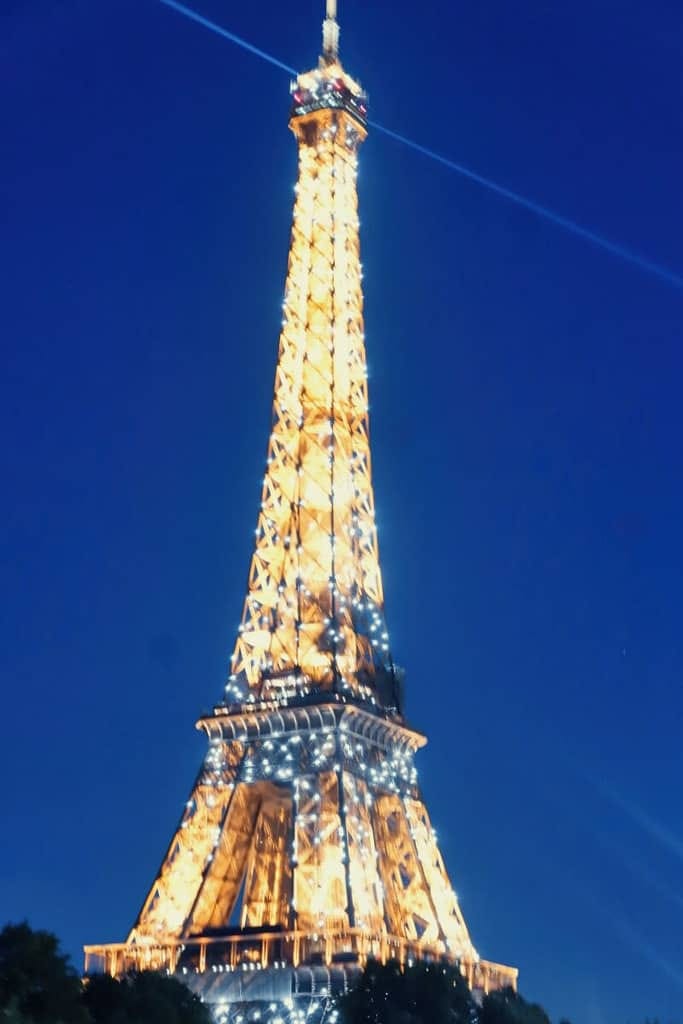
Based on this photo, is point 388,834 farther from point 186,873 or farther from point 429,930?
point 186,873

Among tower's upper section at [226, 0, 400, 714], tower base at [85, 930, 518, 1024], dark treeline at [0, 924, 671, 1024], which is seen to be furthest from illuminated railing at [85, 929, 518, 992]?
tower's upper section at [226, 0, 400, 714]

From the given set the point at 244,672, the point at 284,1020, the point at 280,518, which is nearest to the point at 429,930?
the point at 284,1020

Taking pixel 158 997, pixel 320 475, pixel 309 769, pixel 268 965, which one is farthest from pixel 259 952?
pixel 320 475

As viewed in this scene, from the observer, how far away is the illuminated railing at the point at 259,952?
153ft

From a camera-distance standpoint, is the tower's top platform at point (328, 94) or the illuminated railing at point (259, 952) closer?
the illuminated railing at point (259, 952)

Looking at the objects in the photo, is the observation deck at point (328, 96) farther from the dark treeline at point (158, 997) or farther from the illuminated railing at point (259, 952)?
the dark treeline at point (158, 997)

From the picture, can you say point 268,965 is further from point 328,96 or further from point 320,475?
point 328,96

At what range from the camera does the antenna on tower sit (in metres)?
71.9

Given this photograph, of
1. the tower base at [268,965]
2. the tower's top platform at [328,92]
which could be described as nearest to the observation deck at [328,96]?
the tower's top platform at [328,92]

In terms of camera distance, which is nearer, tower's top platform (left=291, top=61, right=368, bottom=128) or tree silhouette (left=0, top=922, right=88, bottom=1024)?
tree silhouette (left=0, top=922, right=88, bottom=1024)

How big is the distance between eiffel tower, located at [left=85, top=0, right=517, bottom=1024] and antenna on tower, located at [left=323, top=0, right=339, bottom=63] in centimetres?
1093

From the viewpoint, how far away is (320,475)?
6025 centimetres

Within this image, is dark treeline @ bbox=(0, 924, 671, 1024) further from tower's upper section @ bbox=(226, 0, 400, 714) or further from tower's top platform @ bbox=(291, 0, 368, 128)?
tower's top platform @ bbox=(291, 0, 368, 128)

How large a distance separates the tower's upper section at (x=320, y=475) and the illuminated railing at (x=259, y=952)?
9.64m
